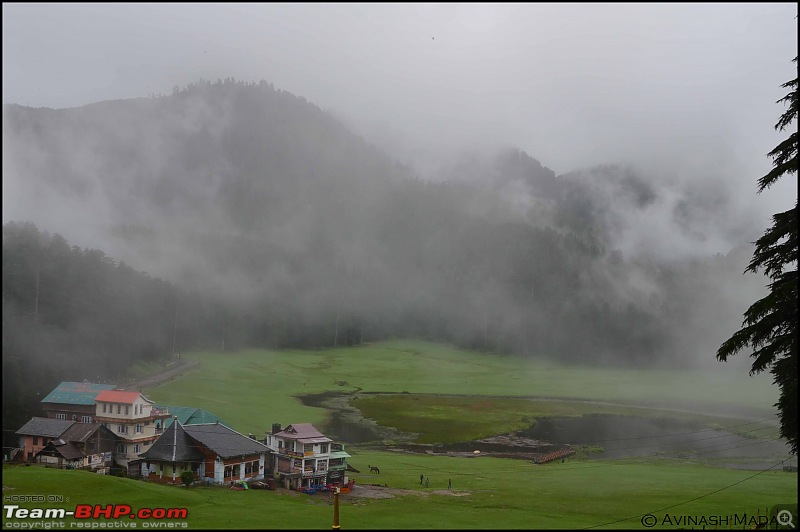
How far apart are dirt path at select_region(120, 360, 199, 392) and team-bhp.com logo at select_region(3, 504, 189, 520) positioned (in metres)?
61.8

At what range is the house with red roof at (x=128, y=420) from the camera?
2141 inches

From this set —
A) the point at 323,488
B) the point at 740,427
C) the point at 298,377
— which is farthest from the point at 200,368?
the point at 740,427

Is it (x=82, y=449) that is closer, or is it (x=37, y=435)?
(x=82, y=449)

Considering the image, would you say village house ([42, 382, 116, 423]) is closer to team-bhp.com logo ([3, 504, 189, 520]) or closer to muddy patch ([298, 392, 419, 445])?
team-bhp.com logo ([3, 504, 189, 520])

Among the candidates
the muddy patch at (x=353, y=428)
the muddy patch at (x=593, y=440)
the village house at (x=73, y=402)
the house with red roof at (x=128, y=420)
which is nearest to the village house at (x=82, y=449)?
the house with red roof at (x=128, y=420)

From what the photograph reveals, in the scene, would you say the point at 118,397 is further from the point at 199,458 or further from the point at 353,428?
the point at 353,428

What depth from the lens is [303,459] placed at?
51250 millimetres

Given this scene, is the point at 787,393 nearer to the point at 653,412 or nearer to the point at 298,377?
the point at 653,412

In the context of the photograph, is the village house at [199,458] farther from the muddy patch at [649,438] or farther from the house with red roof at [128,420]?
the muddy patch at [649,438]

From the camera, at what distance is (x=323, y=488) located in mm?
50438

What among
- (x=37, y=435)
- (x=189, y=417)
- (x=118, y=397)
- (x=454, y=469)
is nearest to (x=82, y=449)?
(x=37, y=435)

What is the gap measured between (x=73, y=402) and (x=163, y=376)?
54.3m

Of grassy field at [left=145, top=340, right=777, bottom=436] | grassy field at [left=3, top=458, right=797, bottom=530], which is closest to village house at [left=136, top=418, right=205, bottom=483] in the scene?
grassy field at [left=3, top=458, right=797, bottom=530]

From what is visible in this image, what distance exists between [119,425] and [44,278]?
46438 millimetres
